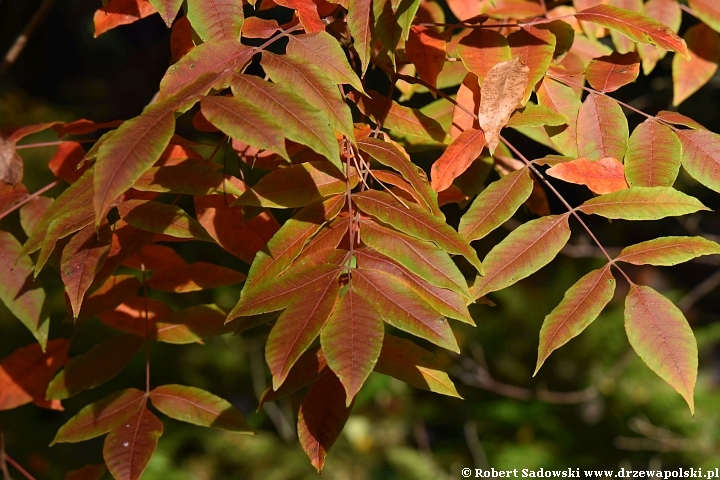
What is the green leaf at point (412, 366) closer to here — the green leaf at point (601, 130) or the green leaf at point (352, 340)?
the green leaf at point (352, 340)

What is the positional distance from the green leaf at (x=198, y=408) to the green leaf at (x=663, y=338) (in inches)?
20.8

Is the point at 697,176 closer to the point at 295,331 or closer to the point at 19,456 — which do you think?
the point at 295,331

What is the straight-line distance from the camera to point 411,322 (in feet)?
2.59

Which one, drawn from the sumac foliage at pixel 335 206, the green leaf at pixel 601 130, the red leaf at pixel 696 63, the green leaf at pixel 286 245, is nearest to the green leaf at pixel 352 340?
the sumac foliage at pixel 335 206

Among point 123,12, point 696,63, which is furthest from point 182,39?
point 696,63

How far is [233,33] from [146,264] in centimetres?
44

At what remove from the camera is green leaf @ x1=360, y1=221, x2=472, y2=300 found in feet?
2.66

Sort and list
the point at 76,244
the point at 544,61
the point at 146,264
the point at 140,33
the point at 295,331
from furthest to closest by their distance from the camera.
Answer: the point at 140,33, the point at 146,264, the point at 544,61, the point at 76,244, the point at 295,331

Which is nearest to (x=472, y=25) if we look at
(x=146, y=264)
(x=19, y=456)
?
(x=146, y=264)

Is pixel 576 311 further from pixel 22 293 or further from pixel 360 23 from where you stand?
pixel 22 293

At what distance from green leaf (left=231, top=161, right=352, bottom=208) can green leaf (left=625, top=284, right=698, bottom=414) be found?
0.40m

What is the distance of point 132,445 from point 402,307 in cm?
46

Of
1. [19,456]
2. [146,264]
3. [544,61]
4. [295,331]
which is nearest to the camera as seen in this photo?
[295,331]

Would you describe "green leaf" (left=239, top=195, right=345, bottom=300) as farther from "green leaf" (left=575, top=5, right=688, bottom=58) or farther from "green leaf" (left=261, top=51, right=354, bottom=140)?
"green leaf" (left=575, top=5, right=688, bottom=58)
